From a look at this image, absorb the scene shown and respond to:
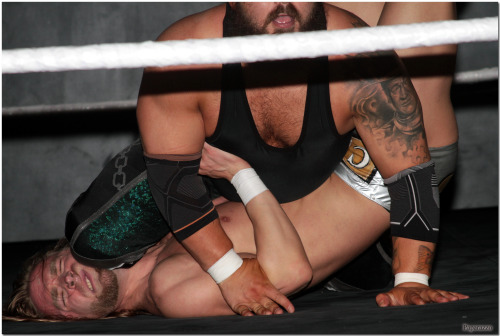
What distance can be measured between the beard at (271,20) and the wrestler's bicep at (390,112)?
6.4 inches

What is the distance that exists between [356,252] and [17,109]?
5.85 ft

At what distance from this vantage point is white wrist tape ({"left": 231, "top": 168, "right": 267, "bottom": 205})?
5.38ft

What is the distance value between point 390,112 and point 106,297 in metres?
1.11

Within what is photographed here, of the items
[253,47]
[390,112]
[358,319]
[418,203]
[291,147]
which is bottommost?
[358,319]

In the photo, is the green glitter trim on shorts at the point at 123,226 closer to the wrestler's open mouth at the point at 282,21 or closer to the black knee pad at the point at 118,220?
the black knee pad at the point at 118,220

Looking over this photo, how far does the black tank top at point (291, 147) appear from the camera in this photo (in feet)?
4.86

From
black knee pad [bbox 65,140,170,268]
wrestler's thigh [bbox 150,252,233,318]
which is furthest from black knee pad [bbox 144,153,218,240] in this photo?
black knee pad [bbox 65,140,170,268]

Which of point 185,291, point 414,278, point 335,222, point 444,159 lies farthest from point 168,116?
point 444,159

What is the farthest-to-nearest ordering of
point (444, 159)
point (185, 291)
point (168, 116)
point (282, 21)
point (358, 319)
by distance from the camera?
1. point (444, 159)
2. point (185, 291)
3. point (168, 116)
4. point (282, 21)
5. point (358, 319)

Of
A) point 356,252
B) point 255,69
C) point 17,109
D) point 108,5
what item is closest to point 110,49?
point 255,69

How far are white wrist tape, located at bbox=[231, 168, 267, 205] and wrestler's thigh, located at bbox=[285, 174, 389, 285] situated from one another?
187 millimetres

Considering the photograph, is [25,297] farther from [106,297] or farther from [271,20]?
[271,20]

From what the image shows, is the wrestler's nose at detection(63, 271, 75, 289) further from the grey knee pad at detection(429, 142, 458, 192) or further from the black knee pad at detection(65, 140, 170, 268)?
the grey knee pad at detection(429, 142, 458, 192)

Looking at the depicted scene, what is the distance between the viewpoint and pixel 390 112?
4.67 feet
